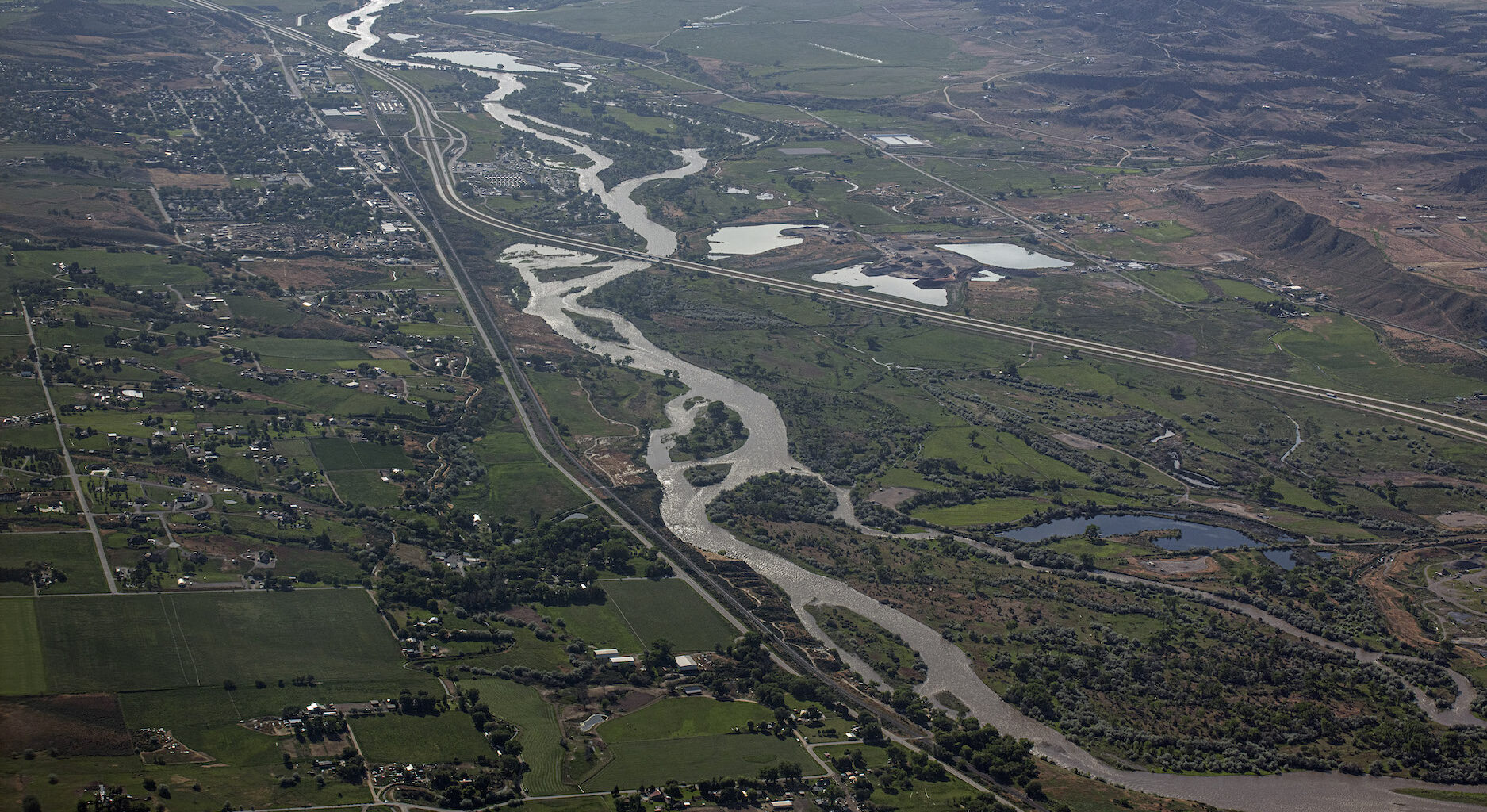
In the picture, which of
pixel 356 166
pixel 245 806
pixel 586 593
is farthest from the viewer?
pixel 356 166

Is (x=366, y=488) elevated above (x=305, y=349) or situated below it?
below

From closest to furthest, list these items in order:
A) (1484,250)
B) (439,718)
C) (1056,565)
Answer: (439,718)
(1056,565)
(1484,250)

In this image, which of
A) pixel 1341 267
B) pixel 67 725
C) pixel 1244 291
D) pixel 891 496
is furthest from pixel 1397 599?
pixel 67 725

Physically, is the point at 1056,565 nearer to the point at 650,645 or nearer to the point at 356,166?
the point at 650,645

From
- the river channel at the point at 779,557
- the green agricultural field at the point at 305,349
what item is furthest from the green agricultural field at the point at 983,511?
the green agricultural field at the point at 305,349

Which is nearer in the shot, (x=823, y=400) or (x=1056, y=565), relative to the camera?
(x=1056, y=565)

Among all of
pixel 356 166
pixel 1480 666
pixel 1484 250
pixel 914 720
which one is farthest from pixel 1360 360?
pixel 356 166

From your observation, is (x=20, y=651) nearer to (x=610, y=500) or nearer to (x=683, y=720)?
(x=683, y=720)
